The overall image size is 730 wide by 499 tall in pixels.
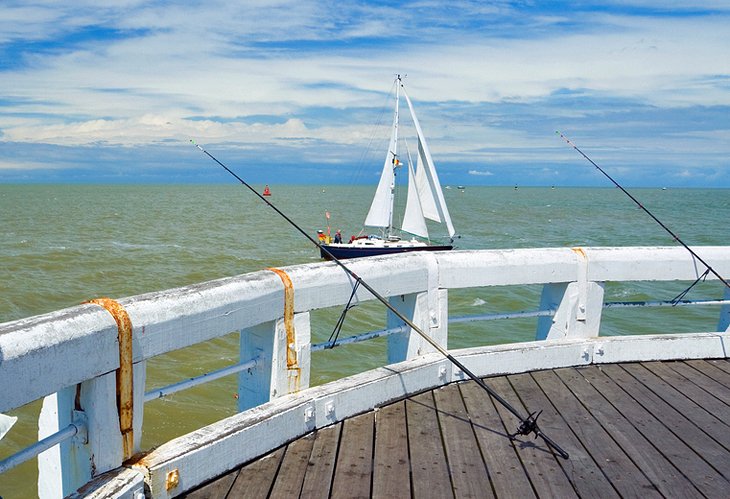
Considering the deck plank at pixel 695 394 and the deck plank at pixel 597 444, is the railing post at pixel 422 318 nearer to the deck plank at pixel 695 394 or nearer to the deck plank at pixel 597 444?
the deck plank at pixel 597 444

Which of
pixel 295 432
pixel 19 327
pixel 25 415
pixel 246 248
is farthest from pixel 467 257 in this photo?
pixel 246 248

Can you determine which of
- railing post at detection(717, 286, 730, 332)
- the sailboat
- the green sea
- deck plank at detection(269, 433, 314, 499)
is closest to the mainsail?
the sailboat

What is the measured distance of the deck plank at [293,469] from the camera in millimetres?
3405

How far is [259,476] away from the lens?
355 cm

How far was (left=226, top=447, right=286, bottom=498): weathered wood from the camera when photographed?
338 centimetres

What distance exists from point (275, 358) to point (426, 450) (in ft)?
3.22

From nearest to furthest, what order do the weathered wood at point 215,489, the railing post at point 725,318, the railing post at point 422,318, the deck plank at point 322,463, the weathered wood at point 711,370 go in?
the weathered wood at point 215,489, the deck plank at point 322,463, the railing post at point 422,318, the weathered wood at point 711,370, the railing post at point 725,318

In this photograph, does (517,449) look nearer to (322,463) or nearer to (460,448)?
(460,448)

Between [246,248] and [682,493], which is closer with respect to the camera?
[682,493]

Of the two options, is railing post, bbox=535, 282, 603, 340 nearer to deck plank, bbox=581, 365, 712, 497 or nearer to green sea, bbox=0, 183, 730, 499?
deck plank, bbox=581, 365, 712, 497

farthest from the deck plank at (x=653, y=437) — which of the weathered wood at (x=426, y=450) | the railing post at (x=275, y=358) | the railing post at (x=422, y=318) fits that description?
the railing post at (x=275, y=358)

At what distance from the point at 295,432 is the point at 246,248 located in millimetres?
42844

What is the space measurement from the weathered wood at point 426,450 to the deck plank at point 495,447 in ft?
0.78

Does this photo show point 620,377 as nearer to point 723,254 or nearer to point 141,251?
point 723,254
